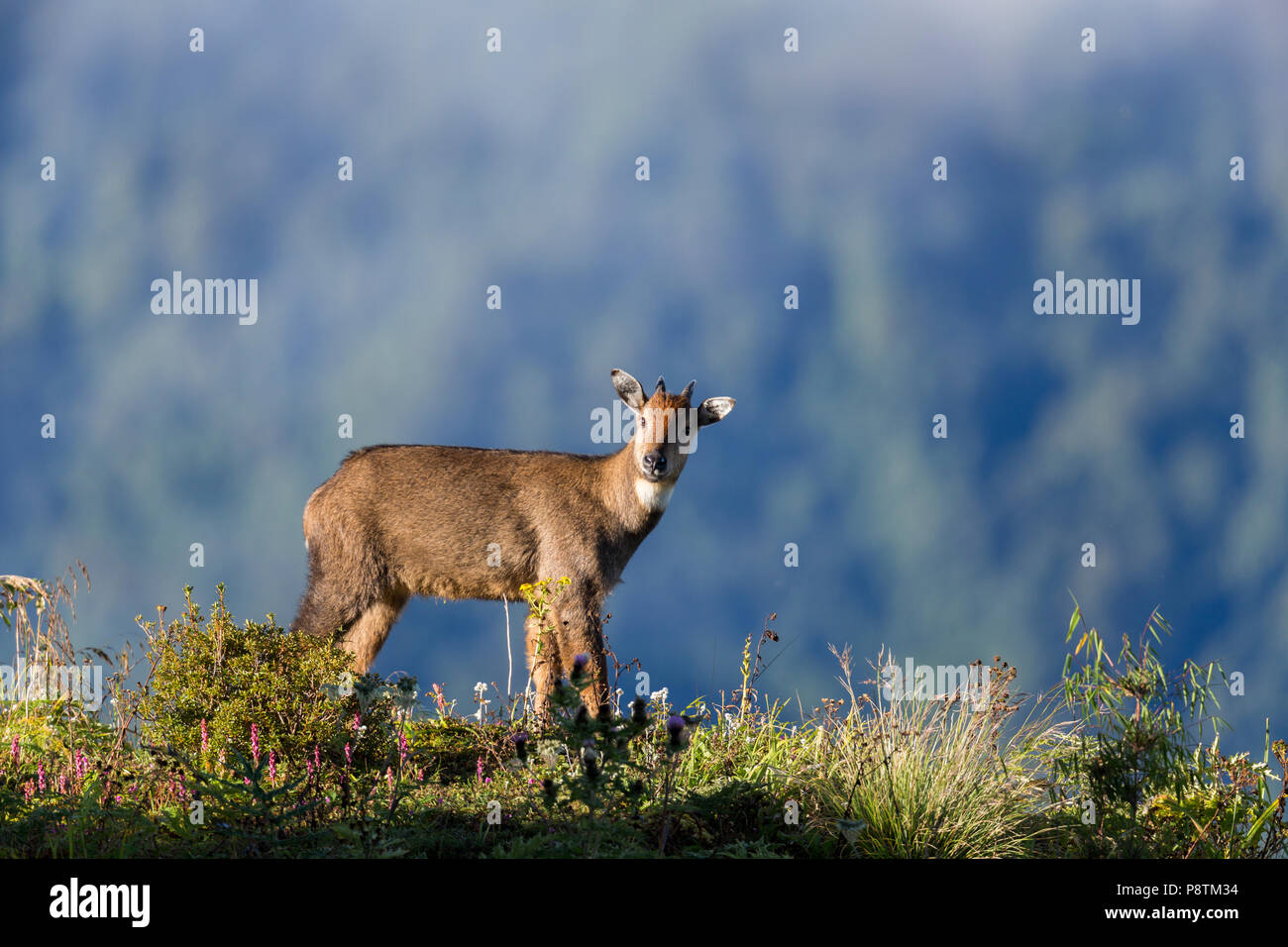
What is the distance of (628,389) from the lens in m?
11.2

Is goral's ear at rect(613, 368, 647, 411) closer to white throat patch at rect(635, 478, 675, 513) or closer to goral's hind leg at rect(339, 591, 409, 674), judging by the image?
white throat patch at rect(635, 478, 675, 513)

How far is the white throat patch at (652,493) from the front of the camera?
11320 mm

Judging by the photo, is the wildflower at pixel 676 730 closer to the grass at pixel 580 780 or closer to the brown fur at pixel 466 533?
the grass at pixel 580 780

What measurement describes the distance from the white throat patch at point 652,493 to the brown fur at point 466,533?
0.01 m

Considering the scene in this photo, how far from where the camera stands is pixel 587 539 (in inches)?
436

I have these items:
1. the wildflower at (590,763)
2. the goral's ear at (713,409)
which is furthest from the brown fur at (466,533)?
the wildflower at (590,763)

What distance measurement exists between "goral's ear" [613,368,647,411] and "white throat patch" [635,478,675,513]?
740mm

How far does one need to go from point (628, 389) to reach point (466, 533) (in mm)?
2065

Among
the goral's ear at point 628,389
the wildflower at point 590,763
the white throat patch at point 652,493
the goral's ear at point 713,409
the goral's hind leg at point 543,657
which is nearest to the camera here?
the wildflower at point 590,763

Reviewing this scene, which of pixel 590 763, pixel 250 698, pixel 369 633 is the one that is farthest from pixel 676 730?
pixel 369 633
